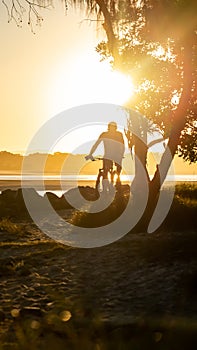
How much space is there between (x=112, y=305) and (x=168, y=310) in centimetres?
81

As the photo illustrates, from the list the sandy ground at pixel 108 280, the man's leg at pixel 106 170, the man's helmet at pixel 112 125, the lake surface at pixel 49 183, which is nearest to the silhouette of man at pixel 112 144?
the man's helmet at pixel 112 125

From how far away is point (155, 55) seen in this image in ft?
70.2

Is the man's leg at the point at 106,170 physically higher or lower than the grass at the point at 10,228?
higher

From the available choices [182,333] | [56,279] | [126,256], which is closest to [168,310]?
[182,333]

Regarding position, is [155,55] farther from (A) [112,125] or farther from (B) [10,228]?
(B) [10,228]

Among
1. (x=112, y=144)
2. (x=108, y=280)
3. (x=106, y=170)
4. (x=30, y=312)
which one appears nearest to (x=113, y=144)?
(x=112, y=144)

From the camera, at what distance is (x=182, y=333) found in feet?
17.9

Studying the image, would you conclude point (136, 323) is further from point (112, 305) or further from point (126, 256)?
point (126, 256)

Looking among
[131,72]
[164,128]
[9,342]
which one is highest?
[131,72]

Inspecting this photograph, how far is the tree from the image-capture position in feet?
50.9

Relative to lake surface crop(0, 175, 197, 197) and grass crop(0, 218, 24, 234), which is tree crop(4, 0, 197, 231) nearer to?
grass crop(0, 218, 24, 234)

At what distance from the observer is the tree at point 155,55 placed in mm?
15523

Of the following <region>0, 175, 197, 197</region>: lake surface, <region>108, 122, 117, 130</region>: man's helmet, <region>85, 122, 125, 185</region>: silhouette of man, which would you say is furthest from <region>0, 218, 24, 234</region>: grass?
<region>0, 175, 197, 197</region>: lake surface

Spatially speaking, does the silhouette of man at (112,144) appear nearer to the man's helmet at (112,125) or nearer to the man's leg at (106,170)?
Answer: the man's helmet at (112,125)
